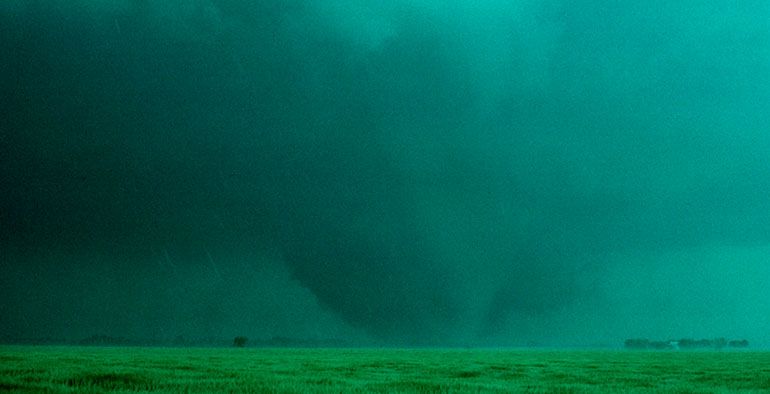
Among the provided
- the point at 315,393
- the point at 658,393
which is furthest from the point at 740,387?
the point at 315,393

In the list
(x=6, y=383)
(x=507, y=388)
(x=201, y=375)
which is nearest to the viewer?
(x=6, y=383)

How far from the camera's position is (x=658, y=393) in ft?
91.5

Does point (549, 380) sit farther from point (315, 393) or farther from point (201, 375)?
point (201, 375)

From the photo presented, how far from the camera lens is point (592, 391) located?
92.5ft

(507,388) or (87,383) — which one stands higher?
(507,388)

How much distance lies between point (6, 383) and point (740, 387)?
31584 mm

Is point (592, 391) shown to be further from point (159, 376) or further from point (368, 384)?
point (159, 376)

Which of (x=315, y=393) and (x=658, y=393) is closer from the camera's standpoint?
(x=315, y=393)

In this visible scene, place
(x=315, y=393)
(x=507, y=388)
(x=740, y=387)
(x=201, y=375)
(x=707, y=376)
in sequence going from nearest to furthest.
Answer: (x=315, y=393), (x=507, y=388), (x=740, y=387), (x=201, y=375), (x=707, y=376)

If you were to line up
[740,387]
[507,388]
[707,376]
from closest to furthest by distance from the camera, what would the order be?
[507,388] < [740,387] < [707,376]

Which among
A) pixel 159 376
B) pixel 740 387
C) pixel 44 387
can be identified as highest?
pixel 740 387

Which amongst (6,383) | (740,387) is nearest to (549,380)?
(740,387)

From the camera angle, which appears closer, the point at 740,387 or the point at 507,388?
the point at 507,388

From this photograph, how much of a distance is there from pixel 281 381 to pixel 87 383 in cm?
820
